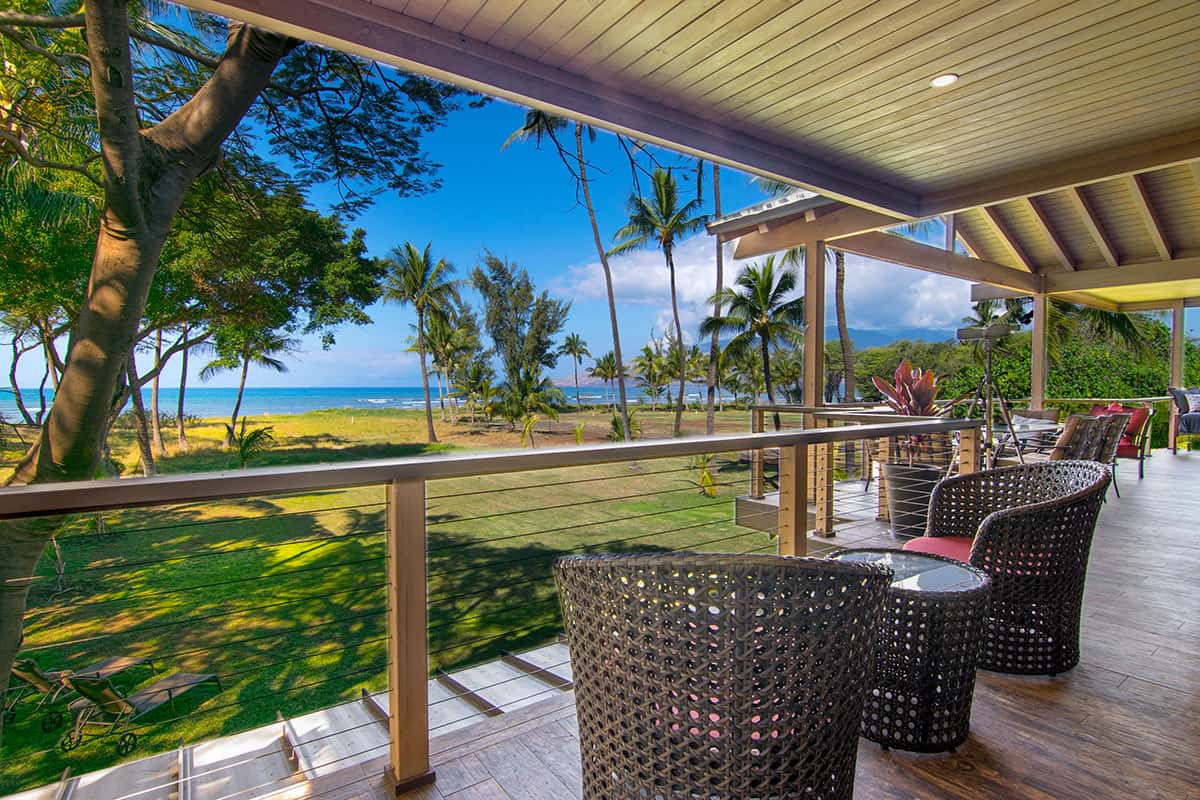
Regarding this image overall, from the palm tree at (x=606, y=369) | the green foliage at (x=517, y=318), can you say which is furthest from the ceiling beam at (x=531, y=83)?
the palm tree at (x=606, y=369)

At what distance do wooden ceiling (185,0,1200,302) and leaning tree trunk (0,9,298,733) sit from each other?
522cm

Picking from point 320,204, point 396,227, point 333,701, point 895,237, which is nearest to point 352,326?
point 320,204

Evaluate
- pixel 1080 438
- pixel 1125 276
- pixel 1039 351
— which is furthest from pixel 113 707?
pixel 1125 276

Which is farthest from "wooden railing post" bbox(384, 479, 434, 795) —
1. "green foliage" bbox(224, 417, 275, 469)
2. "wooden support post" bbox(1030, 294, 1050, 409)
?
"green foliage" bbox(224, 417, 275, 469)

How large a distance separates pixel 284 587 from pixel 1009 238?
15.5 m

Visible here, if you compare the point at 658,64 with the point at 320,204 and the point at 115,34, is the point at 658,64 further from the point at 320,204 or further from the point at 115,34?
the point at 320,204

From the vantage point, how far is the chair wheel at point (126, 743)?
27.7 ft

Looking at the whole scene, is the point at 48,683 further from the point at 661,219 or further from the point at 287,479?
the point at 661,219

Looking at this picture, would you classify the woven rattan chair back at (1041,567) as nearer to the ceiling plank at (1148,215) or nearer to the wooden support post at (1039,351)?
the ceiling plank at (1148,215)

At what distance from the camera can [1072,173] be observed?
151 inches

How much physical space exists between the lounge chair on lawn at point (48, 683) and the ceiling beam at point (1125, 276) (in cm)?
1272

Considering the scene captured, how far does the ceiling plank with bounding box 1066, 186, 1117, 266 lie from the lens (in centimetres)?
676

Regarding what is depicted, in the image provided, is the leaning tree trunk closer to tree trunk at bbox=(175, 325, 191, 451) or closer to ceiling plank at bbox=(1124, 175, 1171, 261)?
ceiling plank at bbox=(1124, 175, 1171, 261)

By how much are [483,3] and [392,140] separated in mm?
17104
